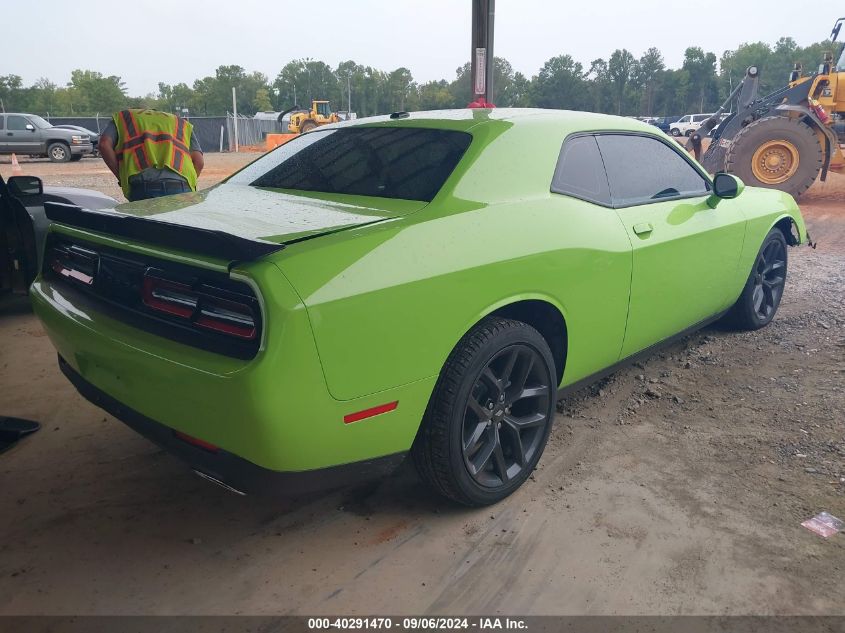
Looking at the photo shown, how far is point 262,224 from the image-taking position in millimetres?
2312

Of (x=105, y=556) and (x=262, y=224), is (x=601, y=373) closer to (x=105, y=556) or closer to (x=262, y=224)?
(x=262, y=224)

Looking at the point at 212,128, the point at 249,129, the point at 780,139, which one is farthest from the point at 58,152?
the point at 780,139

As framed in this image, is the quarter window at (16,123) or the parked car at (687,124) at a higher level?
the parked car at (687,124)

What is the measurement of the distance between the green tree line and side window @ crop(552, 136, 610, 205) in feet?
176

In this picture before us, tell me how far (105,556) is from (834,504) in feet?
9.29

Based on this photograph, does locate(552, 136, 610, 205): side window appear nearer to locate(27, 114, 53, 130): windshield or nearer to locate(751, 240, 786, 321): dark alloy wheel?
locate(751, 240, 786, 321): dark alloy wheel

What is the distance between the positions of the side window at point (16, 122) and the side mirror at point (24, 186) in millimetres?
20574

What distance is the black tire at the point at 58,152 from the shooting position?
72.9ft

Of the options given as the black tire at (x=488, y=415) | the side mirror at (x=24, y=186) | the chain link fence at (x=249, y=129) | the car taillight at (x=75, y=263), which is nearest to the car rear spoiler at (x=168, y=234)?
the car taillight at (x=75, y=263)

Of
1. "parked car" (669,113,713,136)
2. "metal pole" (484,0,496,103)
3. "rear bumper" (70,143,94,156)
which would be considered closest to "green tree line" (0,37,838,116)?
"parked car" (669,113,713,136)

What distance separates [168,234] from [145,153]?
3210 millimetres

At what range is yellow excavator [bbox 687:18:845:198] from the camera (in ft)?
34.5

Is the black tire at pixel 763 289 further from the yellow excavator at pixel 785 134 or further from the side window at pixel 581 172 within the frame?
the yellow excavator at pixel 785 134

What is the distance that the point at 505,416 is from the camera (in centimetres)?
271
